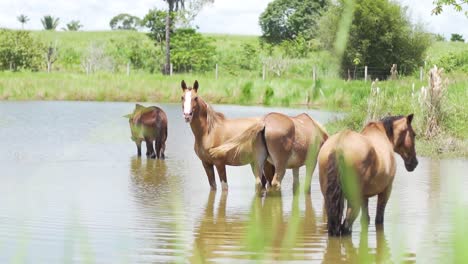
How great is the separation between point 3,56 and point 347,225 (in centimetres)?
4336

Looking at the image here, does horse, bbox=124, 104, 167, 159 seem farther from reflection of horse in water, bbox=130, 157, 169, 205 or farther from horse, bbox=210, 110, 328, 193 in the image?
horse, bbox=210, 110, 328, 193

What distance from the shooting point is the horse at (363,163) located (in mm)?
6867

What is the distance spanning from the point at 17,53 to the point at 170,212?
4108cm

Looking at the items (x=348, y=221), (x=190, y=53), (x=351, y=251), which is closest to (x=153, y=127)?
(x=348, y=221)

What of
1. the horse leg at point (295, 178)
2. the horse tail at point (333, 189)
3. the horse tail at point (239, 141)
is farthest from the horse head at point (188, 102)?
the horse tail at point (333, 189)

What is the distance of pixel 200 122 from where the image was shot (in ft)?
33.6

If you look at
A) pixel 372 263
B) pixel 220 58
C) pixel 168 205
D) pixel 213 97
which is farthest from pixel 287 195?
pixel 220 58

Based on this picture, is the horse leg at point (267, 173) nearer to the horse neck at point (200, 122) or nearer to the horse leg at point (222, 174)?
the horse leg at point (222, 174)

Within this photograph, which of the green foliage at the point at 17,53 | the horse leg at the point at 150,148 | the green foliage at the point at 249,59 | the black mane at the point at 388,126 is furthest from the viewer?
the green foliage at the point at 249,59

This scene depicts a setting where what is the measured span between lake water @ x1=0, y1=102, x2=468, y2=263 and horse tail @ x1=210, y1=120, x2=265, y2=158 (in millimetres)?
562

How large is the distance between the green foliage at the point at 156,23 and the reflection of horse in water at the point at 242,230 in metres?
48.0

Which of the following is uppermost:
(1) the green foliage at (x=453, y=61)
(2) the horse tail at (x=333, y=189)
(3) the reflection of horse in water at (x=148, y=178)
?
(1) the green foliage at (x=453, y=61)

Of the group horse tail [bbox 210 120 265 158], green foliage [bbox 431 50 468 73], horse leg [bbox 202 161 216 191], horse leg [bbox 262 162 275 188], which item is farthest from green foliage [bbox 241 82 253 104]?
horse tail [bbox 210 120 265 158]

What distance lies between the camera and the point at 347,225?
7.41 m
